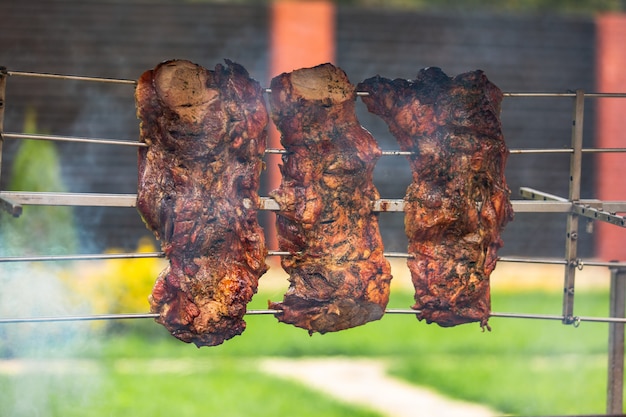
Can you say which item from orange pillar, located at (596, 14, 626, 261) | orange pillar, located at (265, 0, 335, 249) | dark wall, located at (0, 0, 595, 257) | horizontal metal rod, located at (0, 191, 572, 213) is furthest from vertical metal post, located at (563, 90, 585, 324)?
orange pillar, located at (596, 14, 626, 261)

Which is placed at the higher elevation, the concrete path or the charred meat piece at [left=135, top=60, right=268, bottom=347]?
the charred meat piece at [left=135, top=60, right=268, bottom=347]

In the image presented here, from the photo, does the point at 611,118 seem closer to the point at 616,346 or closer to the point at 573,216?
the point at 616,346

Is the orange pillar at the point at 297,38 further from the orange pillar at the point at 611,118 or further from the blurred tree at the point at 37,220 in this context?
the orange pillar at the point at 611,118

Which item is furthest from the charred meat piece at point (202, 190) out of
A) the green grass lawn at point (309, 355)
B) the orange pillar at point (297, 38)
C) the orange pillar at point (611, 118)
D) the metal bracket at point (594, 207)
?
the orange pillar at point (611, 118)

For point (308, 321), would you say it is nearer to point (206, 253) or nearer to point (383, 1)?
point (206, 253)

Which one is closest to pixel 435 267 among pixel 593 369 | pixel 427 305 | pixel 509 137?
pixel 427 305

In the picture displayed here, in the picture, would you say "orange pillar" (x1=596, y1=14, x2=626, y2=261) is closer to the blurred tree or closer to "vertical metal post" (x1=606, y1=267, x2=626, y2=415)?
the blurred tree
